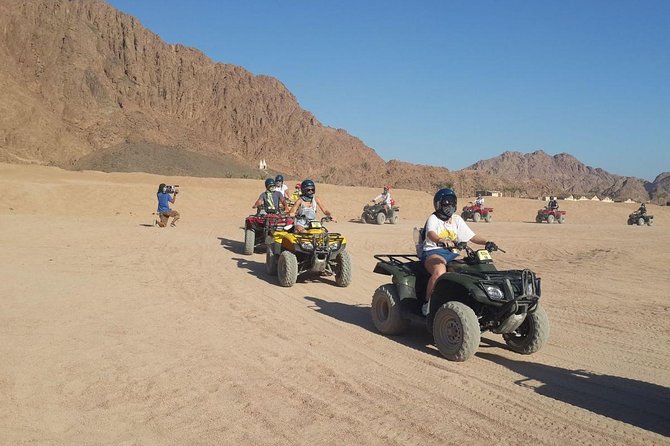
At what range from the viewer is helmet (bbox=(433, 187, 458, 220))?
6.27 meters

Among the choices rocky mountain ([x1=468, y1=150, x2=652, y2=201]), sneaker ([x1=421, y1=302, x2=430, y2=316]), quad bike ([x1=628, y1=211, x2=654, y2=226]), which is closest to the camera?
sneaker ([x1=421, y1=302, x2=430, y2=316])

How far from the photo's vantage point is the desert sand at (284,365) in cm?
403

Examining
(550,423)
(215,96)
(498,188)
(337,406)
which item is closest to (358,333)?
(337,406)

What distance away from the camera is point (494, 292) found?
5418 mm

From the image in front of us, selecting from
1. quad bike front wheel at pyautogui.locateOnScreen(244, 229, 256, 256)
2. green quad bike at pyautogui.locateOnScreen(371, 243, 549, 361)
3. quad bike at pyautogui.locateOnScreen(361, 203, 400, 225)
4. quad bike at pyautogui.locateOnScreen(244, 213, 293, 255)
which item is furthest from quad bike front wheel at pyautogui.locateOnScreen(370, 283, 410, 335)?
quad bike at pyautogui.locateOnScreen(361, 203, 400, 225)

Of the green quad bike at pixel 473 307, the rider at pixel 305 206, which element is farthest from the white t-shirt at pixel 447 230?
the rider at pixel 305 206

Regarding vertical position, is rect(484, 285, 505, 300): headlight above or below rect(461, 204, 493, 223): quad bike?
below

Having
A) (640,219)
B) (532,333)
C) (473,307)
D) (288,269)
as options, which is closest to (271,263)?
(288,269)

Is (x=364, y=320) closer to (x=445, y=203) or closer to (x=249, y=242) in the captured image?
(x=445, y=203)

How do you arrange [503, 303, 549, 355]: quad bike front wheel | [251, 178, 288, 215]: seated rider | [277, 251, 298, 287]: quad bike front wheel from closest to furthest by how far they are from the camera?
[503, 303, 549, 355]: quad bike front wheel
[277, 251, 298, 287]: quad bike front wheel
[251, 178, 288, 215]: seated rider

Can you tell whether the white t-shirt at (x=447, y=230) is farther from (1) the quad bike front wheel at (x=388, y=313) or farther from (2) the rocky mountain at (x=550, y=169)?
(2) the rocky mountain at (x=550, y=169)

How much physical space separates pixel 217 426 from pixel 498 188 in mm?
84986

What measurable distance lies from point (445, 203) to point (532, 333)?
1726 mm

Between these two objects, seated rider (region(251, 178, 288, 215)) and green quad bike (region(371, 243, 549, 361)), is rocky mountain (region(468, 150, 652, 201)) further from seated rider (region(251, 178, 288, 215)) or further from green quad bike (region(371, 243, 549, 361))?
green quad bike (region(371, 243, 549, 361))
